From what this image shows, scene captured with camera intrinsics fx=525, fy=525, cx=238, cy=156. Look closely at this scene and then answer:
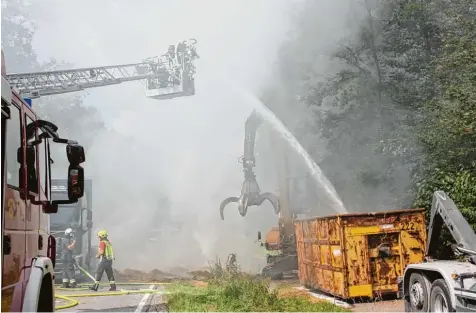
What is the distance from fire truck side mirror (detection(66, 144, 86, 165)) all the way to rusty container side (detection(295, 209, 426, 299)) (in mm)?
6016

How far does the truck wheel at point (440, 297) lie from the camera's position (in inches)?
247

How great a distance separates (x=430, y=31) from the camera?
1764cm

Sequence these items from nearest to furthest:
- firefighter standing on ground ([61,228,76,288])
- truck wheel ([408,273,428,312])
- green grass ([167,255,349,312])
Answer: truck wheel ([408,273,428,312])
green grass ([167,255,349,312])
firefighter standing on ground ([61,228,76,288])

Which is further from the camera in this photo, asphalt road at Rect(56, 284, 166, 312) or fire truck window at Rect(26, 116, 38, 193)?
asphalt road at Rect(56, 284, 166, 312)

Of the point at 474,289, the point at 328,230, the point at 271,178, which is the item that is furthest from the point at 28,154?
the point at 271,178

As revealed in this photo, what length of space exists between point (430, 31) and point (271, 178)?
13725mm

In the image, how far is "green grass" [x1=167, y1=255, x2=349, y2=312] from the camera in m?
8.11

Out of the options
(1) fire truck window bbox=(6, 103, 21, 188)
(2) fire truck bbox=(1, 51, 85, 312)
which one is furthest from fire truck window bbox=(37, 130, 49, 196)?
(1) fire truck window bbox=(6, 103, 21, 188)

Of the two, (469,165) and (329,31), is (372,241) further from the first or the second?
(329,31)

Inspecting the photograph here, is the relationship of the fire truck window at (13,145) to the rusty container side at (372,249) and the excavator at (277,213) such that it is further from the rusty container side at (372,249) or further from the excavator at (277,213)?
the excavator at (277,213)

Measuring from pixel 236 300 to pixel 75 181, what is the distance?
503 centimetres

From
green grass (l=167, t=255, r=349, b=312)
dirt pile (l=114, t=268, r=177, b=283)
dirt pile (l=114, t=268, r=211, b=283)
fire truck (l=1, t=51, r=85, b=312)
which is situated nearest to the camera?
fire truck (l=1, t=51, r=85, b=312)

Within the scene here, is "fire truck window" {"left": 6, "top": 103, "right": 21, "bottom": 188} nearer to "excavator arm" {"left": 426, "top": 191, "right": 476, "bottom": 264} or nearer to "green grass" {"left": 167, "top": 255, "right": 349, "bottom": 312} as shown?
"green grass" {"left": 167, "top": 255, "right": 349, "bottom": 312}

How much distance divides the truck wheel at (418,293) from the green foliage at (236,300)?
4.01 ft
